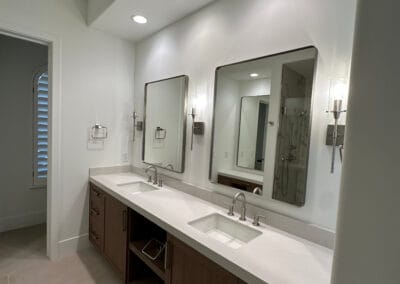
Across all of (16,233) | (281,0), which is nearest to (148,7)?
(281,0)

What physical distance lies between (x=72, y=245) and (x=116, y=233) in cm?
92

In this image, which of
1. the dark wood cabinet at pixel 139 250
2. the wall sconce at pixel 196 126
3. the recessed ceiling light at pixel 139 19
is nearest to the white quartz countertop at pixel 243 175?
the wall sconce at pixel 196 126

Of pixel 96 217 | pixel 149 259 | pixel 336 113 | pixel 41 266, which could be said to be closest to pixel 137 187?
pixel 96 217

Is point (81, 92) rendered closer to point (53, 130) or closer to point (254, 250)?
point (53, 130)

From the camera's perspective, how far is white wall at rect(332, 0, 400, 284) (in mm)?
577

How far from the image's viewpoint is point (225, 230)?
5.57ft

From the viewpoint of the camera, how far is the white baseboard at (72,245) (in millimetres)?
2571

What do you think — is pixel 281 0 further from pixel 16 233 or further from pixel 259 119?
pixel 16 233

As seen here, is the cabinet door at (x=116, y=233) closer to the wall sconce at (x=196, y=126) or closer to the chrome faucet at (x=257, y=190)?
the wall sconce at (x=196, y=126)

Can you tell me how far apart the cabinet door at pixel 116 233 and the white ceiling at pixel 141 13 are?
178 centimetres

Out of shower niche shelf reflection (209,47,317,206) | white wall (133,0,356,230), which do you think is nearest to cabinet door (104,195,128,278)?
white wall (133,0,356,230)

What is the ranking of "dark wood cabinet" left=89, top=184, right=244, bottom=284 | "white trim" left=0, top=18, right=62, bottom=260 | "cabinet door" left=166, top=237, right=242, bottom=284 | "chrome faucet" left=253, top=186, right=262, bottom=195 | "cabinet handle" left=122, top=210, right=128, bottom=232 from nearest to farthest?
1. "cabinet door" left=166, top=237, right=242, bottom=284
2. "dark wood cabinet" left=89, top=184, right=244, bottom=284
3. "chrome faucet" left=253, top=186, right=262, bottom=195
4. "cabinet handle" left=122, top=210, right=128, bottom=232
5. "white trim" left=0, top=18, right=62, bottom=260

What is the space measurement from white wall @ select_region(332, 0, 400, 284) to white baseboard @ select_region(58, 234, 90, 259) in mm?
2828

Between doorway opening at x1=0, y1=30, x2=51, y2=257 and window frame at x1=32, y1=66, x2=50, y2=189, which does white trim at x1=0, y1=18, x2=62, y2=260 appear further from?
window frame at x1=32, y1=66, x2=50, y2=189
